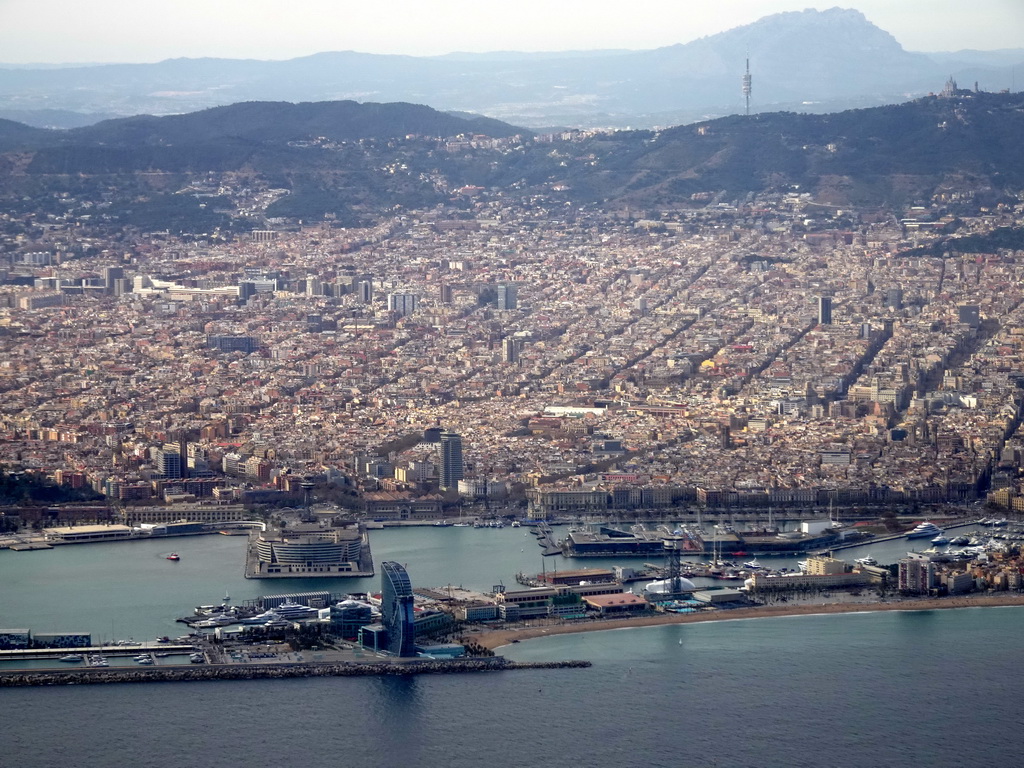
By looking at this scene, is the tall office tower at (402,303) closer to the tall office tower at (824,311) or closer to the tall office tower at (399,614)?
the tall office tower at (824,311)

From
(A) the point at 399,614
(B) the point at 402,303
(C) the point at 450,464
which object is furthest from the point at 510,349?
(A) the point at 399,614

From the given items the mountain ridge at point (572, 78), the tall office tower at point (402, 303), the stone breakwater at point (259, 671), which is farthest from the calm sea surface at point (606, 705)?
the mountain ridge at point (572, 78)

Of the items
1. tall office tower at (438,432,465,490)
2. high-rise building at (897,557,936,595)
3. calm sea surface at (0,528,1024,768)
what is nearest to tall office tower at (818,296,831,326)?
tall office tower at (438,432,465,490)

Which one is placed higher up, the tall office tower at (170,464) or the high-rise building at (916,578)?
the tall office tower at (170,464)

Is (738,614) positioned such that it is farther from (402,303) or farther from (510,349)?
(402,303)

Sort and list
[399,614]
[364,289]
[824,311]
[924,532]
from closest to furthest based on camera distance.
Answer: [399,614], [924,532], [824,311], [364,289]

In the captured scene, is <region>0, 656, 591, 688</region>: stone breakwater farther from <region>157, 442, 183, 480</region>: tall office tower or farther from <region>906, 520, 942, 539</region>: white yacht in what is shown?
<region>157, 442, 183, 480</region>: tall office tower
